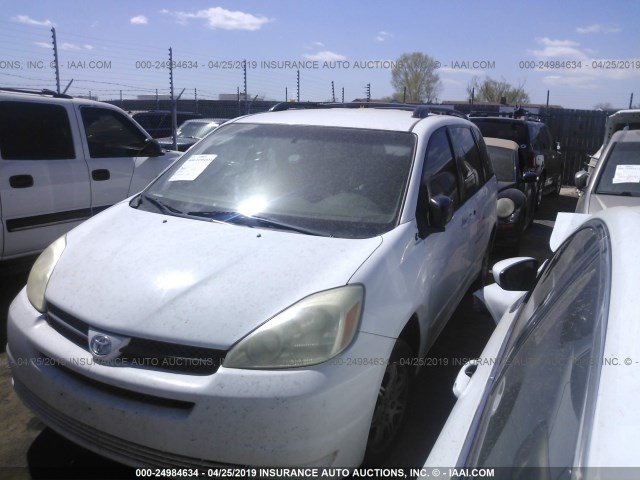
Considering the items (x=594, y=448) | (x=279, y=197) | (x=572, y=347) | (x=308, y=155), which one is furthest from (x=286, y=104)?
(x=594, y=448)

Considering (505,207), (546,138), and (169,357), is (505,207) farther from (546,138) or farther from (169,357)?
(169,357)

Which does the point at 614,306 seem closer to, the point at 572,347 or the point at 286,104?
the point at 572,347

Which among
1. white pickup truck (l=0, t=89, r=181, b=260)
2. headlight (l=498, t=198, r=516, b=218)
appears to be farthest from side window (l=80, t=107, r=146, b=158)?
headlight (l=498, t=198, r=516, b=218)

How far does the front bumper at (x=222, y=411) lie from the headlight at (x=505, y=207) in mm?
4878

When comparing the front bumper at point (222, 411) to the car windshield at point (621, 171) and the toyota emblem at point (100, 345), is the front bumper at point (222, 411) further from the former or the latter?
the car windshield at point (621, 171)

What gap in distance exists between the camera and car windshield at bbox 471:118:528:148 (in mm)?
9508

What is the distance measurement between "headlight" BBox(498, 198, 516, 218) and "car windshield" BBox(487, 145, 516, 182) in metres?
0.90

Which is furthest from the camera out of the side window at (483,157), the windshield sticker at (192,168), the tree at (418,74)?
the tree at (418,74)

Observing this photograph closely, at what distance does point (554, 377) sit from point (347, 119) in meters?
2.64

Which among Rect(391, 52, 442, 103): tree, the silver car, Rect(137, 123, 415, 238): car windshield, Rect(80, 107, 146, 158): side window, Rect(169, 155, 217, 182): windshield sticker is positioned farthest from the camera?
Rect(391, 52, 442, 103): tree

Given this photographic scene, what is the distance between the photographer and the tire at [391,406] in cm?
251

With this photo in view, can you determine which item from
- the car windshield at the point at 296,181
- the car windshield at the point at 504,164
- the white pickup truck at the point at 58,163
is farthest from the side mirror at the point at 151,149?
the car windshield at the point at 504,164

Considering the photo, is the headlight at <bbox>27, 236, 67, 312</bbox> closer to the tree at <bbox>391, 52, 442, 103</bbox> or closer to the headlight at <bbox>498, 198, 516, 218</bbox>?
the headlight at <bbox>498, 198, 516, 218</bbox>

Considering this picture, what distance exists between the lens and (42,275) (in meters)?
2.75
